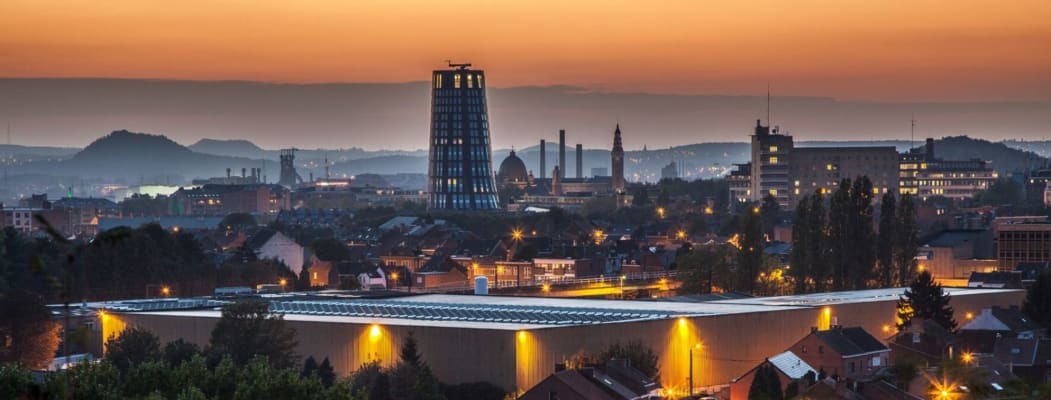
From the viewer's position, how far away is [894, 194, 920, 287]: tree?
2400 inches

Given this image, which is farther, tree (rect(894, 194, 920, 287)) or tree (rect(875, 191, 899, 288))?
tree (rect(894, 194, 920, 287))

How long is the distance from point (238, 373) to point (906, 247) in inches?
1454

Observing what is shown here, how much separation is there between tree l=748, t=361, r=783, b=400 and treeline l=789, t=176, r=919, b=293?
1040 inches

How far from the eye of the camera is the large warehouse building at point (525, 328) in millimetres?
35875

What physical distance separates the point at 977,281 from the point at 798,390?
35.3m

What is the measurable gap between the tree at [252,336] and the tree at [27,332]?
4.75m

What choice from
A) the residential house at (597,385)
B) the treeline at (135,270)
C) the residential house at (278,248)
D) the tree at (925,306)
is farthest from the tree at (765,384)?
the residential house at (278,248)

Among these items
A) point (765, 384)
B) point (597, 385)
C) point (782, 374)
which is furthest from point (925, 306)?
point (597, 385)

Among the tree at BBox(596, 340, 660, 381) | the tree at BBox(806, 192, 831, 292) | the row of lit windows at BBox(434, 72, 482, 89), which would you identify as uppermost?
the row of lit windows at BBox(434, 72, 482, 89)

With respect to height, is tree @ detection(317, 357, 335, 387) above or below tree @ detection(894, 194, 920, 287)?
below

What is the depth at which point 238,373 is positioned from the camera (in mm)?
29188

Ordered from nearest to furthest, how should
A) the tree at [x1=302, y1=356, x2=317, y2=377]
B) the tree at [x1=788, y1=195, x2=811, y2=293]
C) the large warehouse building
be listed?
1. the large warehouse building
2. the tree at [x1=302, y1=356, x2=317, y2=377]
3. the tree at [x1=788, y1=195, x2=811, y2=293]

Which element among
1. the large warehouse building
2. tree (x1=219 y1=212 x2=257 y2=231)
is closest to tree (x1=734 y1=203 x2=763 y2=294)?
the large warehouse building

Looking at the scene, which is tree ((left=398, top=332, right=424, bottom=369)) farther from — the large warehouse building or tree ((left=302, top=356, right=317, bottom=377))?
tree ((left=302, top=356, right=317, bottom=377))
